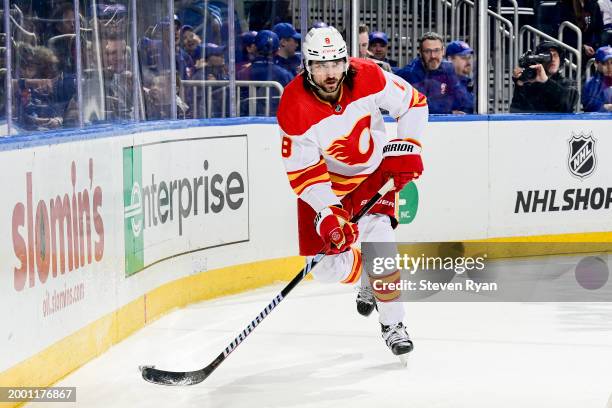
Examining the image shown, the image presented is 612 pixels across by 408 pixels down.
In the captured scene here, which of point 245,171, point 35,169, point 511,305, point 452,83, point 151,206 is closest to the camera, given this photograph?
point 35,169

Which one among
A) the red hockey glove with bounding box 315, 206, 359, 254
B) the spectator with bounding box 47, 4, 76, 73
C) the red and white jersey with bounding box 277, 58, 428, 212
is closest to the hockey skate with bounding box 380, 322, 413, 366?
the red hockey glove with bounding box 315, 206, 359, 254

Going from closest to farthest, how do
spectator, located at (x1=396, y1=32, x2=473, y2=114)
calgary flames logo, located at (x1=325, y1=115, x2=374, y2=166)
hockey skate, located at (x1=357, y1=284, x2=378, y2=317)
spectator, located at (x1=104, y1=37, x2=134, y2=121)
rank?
calgary flames logo, located at (x1=325, y1=115, x2=374, y2=166) → spectator, located at (x1=104, y1=37, x2=134, y2=121) → hockey skate, located at (x1=357, y1=284, x2=378, y2=317) → spectator, located at (x1=396, y1=32, x2=473, y2=114)

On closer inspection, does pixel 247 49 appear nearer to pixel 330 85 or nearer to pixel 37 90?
pixel 330 85

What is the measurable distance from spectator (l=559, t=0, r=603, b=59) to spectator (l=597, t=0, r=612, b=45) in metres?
0.03

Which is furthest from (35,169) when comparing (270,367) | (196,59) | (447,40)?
(447,40)

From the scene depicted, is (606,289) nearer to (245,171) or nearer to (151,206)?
(245,171)

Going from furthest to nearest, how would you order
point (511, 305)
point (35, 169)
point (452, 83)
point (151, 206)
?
point (452, 83)
point (511, 305)
point (151, 206)
point (35, 169)

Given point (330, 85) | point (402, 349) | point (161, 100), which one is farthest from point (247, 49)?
point (402, 349)

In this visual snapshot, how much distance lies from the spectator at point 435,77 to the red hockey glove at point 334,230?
10.3 feet

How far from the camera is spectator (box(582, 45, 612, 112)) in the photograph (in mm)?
8969

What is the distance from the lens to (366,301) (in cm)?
623

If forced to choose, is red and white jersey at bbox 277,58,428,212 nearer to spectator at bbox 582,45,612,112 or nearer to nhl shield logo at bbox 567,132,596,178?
nhl shield logo at bbox 567,132,596,178

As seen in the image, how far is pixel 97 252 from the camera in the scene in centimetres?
549

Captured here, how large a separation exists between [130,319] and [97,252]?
0.61 meters
